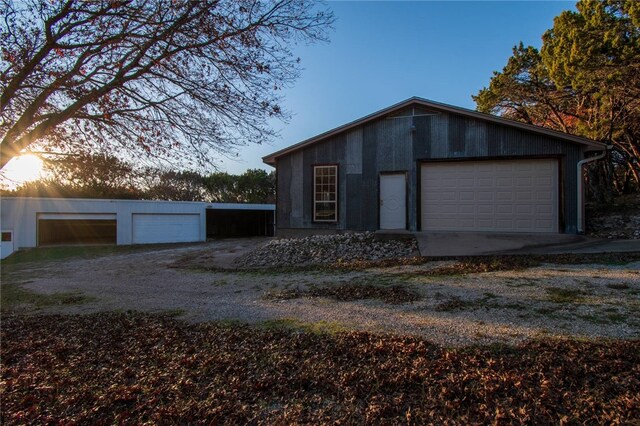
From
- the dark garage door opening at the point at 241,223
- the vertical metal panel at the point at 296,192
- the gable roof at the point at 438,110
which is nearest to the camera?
the gable roof at the point at 438,110

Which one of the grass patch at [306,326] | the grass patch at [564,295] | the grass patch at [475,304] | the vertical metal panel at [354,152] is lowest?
the grass patch at [306,326]

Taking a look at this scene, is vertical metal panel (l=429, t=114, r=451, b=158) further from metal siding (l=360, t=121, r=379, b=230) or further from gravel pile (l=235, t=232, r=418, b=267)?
gravel pile (l=235, t=232, r=418, b=267)

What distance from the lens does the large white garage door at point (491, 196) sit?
33.6 ft

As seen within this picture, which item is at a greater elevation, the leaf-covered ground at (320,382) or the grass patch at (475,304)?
the grass patch at (475,304)

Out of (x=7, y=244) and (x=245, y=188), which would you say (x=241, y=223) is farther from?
(x=7, y=244)

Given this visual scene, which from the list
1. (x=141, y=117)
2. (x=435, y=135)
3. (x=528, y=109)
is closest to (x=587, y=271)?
(x=435, y=135)

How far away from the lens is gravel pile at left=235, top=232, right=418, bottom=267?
30.8 feet

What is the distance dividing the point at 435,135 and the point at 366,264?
204 inches

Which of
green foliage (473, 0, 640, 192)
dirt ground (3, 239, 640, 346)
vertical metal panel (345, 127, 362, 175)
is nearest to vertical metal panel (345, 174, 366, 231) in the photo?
vertical metal panel (345, 127, 362, 175)

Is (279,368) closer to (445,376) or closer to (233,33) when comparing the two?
(445,376)

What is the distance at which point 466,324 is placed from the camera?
383cm

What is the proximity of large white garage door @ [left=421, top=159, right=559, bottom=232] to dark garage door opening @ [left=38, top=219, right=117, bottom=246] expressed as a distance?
19820 mm

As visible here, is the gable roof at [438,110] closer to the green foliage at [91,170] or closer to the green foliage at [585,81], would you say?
the green foliage at [585,81]

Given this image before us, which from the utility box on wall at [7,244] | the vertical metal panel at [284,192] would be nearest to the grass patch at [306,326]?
the vertical metal panel at [284,192]
